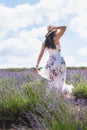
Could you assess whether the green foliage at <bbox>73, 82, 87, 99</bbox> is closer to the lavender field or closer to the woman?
the woman

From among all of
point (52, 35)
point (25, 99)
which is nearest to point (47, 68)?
point (52, 35)

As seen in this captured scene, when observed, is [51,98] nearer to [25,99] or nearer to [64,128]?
[25,99]

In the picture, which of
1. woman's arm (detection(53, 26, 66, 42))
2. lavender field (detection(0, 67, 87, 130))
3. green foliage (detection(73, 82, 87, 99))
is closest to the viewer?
lavender field (detection(0, 67, 87, 130))

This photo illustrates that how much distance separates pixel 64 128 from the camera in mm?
5414

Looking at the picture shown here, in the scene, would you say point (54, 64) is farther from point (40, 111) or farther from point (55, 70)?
point (40, 111)

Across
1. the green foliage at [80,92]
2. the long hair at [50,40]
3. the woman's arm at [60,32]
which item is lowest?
the green foliage at [80,92]

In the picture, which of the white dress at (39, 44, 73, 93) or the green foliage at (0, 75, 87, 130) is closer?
the green foliage at (0, 75, 87, 130)

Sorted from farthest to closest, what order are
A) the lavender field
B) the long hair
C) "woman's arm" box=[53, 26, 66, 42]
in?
the long hair, "woman's arm" box=[53, 26, 66, 42], the lavender field

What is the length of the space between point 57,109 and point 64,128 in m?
0.67

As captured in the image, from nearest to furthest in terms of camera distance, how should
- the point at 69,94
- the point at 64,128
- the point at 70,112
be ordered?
the point at 64,128 → the point at 70,112 → the point at 69,94

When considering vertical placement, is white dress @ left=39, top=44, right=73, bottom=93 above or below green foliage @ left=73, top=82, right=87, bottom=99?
above

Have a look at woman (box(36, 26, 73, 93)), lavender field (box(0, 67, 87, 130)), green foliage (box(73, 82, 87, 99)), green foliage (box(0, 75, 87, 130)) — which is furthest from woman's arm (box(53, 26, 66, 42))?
green foliage (box(0, 75, 87, 130))

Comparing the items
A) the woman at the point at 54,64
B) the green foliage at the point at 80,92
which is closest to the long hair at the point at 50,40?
the woman at the point at 54,64

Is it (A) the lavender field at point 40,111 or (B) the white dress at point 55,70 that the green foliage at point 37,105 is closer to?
(A) the lavender field at point 40,111
